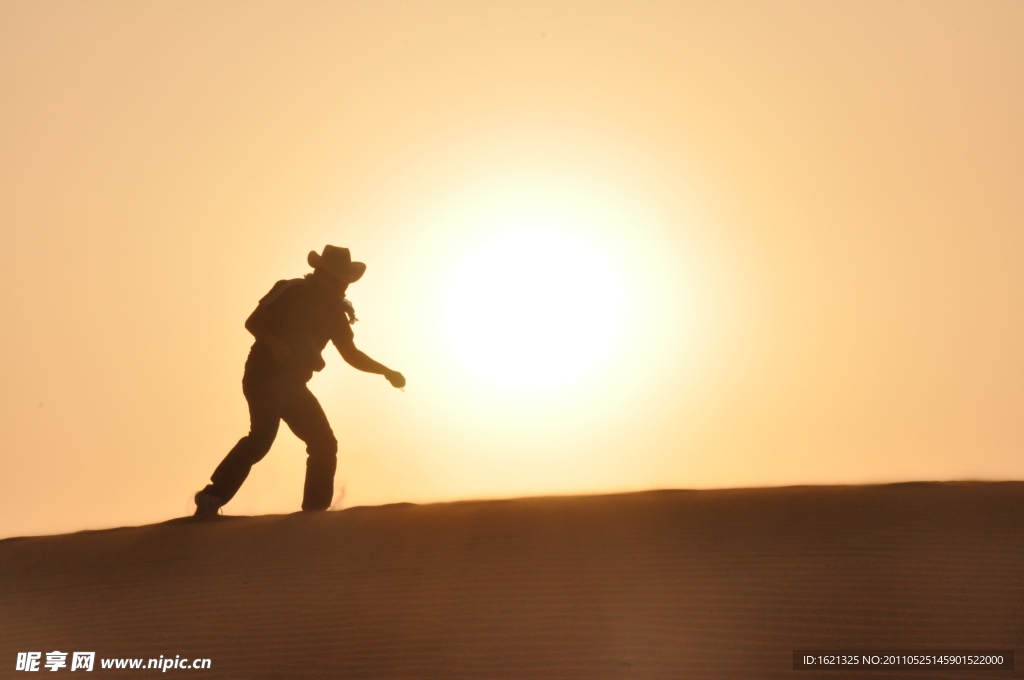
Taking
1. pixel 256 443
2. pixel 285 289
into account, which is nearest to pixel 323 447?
pixel 256 443

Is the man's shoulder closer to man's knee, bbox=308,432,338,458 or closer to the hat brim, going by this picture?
the hat brim

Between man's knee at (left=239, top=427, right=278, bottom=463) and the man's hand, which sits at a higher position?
the man's hand

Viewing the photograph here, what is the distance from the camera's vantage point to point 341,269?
24.4ft

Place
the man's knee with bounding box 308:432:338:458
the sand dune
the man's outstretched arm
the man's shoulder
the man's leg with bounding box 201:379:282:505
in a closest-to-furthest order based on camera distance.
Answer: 1. the sand dune
2. the man's leg with bounding box 201:379:282:505
3. the man's shoulder
4. the man's knee with bounding box 308:432:338:458
5. the man's outstretched arm

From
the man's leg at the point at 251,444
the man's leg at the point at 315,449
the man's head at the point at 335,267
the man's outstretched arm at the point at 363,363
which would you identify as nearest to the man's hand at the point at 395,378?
the man's outstretched arm at the point at 363,363

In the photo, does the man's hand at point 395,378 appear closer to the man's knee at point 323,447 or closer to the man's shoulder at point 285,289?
the man's knee at point 323,447

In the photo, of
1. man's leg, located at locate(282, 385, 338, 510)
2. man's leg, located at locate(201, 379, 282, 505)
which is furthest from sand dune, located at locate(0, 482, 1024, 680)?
man's leg, located at locate(282, 385, 338, 510)

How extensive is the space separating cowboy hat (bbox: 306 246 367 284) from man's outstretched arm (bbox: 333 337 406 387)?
1.88 ft

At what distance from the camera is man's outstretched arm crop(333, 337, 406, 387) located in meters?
7.69

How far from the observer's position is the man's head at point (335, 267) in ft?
24.3

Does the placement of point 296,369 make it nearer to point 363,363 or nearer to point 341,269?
point 363,363

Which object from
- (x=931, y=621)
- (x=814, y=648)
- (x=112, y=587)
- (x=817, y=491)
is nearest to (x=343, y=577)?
(x=112, y=587)

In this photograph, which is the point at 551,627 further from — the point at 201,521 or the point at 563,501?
the point at 201,521

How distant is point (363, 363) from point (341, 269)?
86 centimetres
